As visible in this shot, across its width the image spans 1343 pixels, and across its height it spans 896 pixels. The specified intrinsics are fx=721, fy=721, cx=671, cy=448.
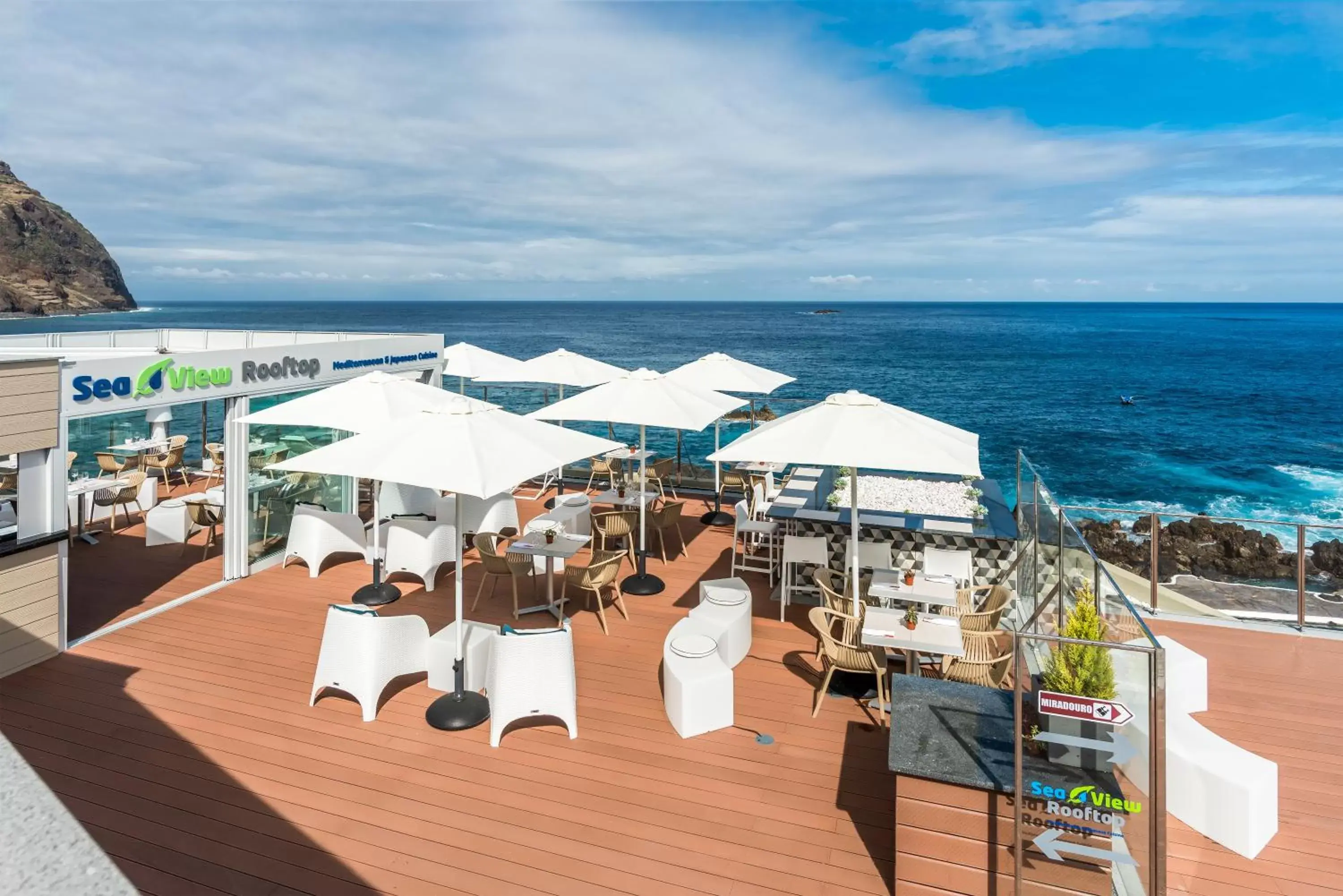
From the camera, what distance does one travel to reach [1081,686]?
119 inches

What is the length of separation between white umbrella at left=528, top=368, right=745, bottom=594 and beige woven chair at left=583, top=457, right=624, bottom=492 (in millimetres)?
3602

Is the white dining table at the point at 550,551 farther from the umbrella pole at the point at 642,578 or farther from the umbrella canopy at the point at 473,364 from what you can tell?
the umbrella canopy at the point at 473,364

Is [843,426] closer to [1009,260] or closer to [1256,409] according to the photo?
[1256,409]

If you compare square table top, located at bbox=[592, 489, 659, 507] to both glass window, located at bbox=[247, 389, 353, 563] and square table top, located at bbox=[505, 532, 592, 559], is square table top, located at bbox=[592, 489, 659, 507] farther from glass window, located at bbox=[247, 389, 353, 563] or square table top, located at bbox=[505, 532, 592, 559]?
glass window, located at bbox=[247, 389, 353, 563]

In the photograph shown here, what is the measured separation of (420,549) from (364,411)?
1581 millimetres

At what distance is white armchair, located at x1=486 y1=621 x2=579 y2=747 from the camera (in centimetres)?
464

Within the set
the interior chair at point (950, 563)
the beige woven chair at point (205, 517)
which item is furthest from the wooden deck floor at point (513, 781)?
the beige woven chair at point (205, 517)

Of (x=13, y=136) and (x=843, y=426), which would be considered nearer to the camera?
(x=843, y=426)

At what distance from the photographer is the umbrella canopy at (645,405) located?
23.9 ft

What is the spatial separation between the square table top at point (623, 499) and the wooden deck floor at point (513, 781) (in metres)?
2.61

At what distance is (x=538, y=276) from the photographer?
97.4 meters

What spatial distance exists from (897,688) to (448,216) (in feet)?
343

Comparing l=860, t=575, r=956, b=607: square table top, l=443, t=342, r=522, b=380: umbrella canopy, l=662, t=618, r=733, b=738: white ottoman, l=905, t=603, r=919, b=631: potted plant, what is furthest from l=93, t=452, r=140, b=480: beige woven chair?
l=905, t=603, r=919, b=631: potted plant

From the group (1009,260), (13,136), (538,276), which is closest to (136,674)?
(13,136)
